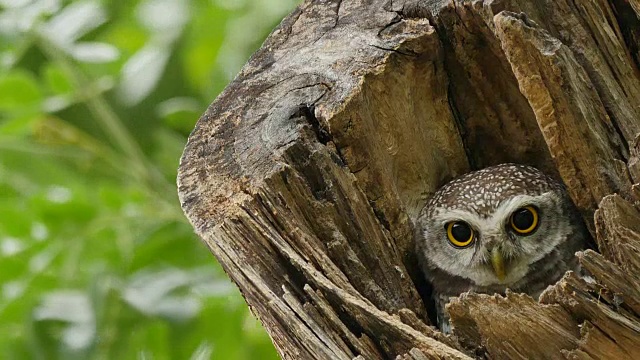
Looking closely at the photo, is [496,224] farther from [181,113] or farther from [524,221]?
[181,113]

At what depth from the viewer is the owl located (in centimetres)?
258

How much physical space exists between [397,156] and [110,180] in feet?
5.92

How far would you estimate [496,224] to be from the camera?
2.64 m

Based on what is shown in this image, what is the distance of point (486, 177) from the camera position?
2605 mm

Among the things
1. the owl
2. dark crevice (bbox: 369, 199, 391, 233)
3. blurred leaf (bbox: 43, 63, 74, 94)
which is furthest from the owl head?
blurred leaf (bbox: 43, 63, 74, 94)

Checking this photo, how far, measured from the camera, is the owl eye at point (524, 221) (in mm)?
2654

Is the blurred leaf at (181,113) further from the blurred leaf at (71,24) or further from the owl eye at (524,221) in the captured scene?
the owl eye at (524,221)

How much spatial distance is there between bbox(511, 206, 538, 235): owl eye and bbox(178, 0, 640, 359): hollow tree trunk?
21 centimetres

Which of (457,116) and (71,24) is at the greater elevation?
(71,24)

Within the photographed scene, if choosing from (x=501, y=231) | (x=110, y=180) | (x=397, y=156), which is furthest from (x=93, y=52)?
(x=501, y=231)

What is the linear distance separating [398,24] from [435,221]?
642 millimetres

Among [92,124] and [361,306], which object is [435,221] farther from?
[92,124]

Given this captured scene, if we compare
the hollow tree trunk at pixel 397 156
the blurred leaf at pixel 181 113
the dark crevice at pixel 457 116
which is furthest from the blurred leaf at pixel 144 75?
the dark crevice at pixel 457 116

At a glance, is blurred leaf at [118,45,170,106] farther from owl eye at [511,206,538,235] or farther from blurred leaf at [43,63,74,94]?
owl eye at [511,206,538,235]
